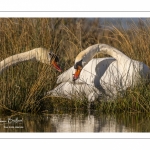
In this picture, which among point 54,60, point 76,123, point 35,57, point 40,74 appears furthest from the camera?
point 35,57

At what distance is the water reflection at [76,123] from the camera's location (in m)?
11.1

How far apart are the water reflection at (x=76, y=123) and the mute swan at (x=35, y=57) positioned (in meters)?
1.31

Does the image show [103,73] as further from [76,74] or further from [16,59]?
[16,59]

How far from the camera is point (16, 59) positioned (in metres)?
13.2

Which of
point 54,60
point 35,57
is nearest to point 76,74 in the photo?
Answer: point 54,60

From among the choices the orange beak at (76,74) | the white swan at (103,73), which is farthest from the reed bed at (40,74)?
the orange beak at (76,74)

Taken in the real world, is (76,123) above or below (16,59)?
below

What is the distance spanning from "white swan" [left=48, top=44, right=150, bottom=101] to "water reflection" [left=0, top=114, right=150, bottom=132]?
887 millimetres

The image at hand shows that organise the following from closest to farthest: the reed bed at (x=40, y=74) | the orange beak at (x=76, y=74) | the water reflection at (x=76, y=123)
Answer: the water reflection at (x=76, y=123) → the reed bed at (x=40, y=74) → the orange beak at (x=76, y=74)

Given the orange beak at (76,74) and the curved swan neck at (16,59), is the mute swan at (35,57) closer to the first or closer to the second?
the curved swan neck at (16,59)

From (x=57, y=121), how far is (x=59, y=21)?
6.25 meters

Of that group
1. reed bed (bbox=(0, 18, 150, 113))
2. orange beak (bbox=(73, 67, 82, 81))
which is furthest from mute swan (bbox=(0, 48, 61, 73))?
orange beak (bbox=(73, 67, 82, 81))

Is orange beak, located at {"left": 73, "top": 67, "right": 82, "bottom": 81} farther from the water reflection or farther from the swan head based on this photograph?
the water reflection

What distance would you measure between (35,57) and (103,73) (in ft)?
5.12
